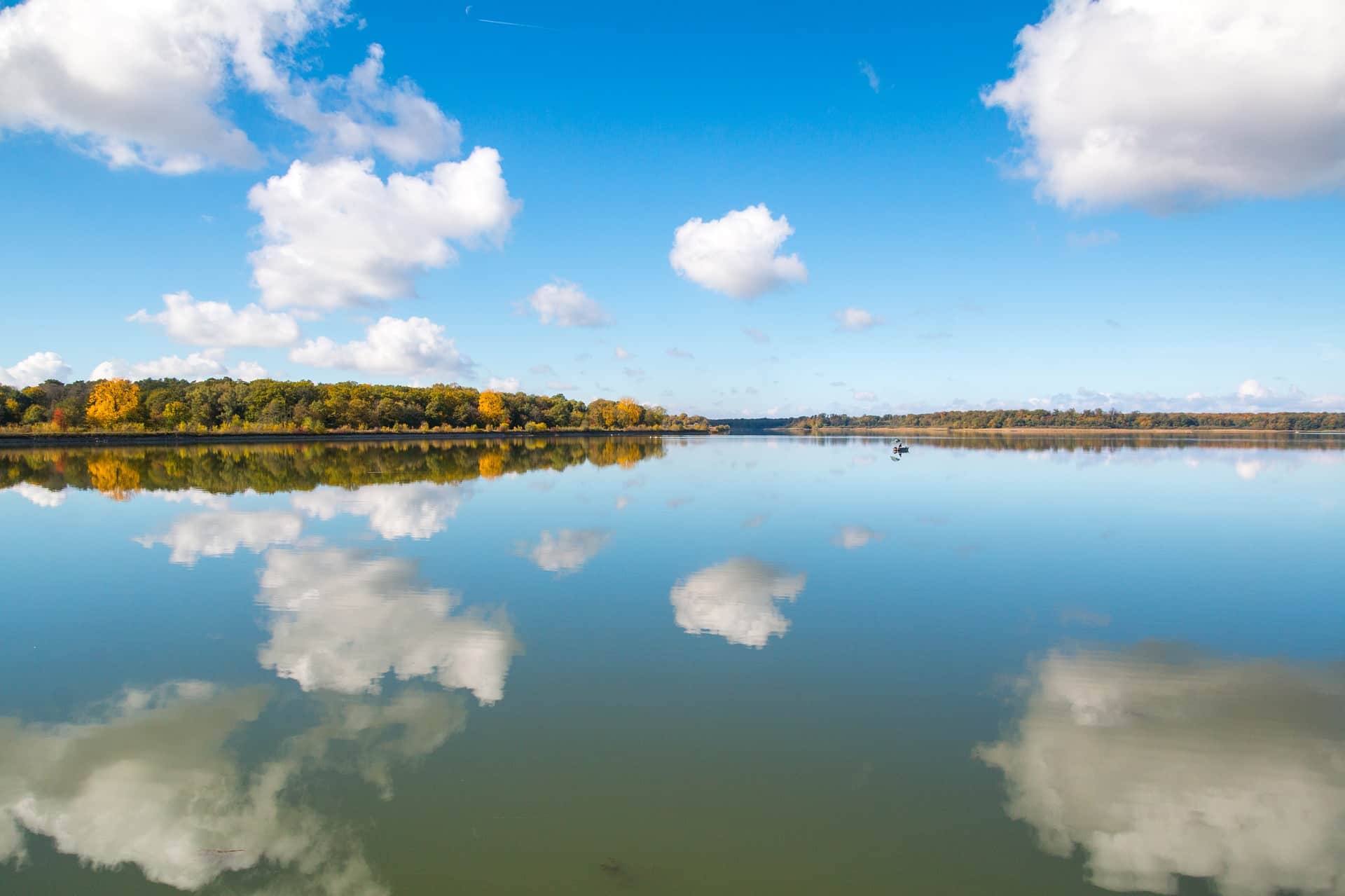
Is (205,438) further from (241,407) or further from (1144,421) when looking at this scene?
(1144,421)

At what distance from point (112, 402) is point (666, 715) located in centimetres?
9164

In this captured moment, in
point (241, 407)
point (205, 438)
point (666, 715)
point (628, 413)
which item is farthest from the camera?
point (628, 413)

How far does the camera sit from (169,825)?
5.01m

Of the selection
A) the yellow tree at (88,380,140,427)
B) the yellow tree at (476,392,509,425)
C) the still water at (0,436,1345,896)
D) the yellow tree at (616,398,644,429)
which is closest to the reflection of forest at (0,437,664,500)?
the still water at (0,436,1345,896)

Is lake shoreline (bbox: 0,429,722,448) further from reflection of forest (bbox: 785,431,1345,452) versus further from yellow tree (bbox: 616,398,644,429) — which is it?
reflection of forest (bbox: 785,431,1345,452)

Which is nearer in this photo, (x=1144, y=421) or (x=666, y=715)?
(x=666, y=715)

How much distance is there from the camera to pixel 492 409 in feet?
349

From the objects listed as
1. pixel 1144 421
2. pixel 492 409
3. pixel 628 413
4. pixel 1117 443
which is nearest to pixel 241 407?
pixel 492 409

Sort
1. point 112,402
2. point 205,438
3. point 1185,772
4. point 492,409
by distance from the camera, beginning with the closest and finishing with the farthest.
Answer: point 1185,772 < point 205,438 < point 112,402 < point 492,409

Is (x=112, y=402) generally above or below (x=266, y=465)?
above

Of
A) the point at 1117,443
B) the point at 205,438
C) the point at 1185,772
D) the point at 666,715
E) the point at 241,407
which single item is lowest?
the point at 1185,772

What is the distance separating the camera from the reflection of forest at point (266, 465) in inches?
1150

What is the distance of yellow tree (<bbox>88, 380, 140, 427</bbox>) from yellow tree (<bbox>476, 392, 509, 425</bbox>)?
142ft

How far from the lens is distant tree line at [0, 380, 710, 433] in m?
72.8
